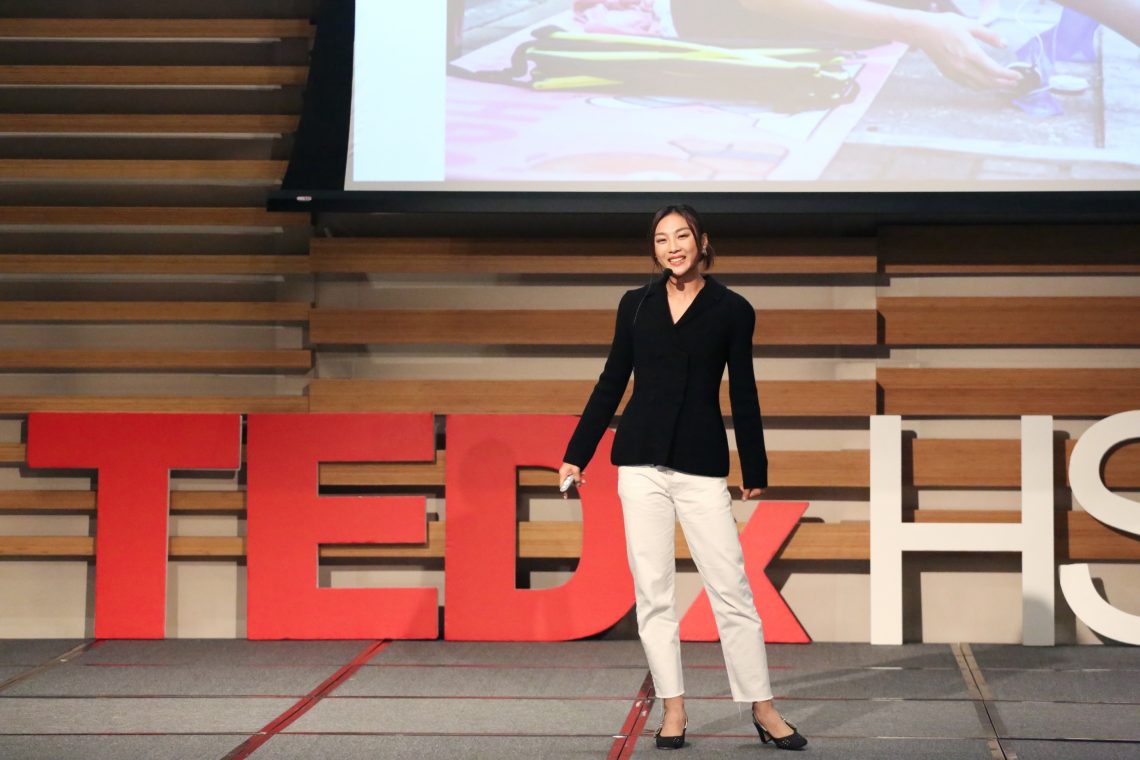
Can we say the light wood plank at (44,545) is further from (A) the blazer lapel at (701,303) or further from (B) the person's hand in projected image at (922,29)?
(B) the person's hand in projected image at (922,29)

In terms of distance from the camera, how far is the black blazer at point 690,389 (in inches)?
135

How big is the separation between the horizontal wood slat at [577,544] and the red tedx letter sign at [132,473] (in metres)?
0.13

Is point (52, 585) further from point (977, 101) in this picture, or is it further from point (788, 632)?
point (977, 101)

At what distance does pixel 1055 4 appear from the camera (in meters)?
5.01

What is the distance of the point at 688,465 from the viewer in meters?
3.40

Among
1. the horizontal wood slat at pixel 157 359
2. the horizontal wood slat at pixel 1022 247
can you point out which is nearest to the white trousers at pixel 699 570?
the horizontal wood slat at pixel 1022 247

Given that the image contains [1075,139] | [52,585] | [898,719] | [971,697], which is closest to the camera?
[898,719]

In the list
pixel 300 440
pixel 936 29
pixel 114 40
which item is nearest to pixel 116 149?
pixel 114 40

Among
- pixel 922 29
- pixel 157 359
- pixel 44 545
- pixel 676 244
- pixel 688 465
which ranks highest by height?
pixel 922 29

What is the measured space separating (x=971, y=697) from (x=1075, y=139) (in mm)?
2076

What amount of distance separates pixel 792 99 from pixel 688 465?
208 centimetres

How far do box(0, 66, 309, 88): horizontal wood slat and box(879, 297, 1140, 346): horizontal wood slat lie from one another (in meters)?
2.51

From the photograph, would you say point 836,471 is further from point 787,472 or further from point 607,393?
point 607,393

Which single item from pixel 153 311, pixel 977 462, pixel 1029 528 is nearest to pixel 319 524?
pixel 153 311
